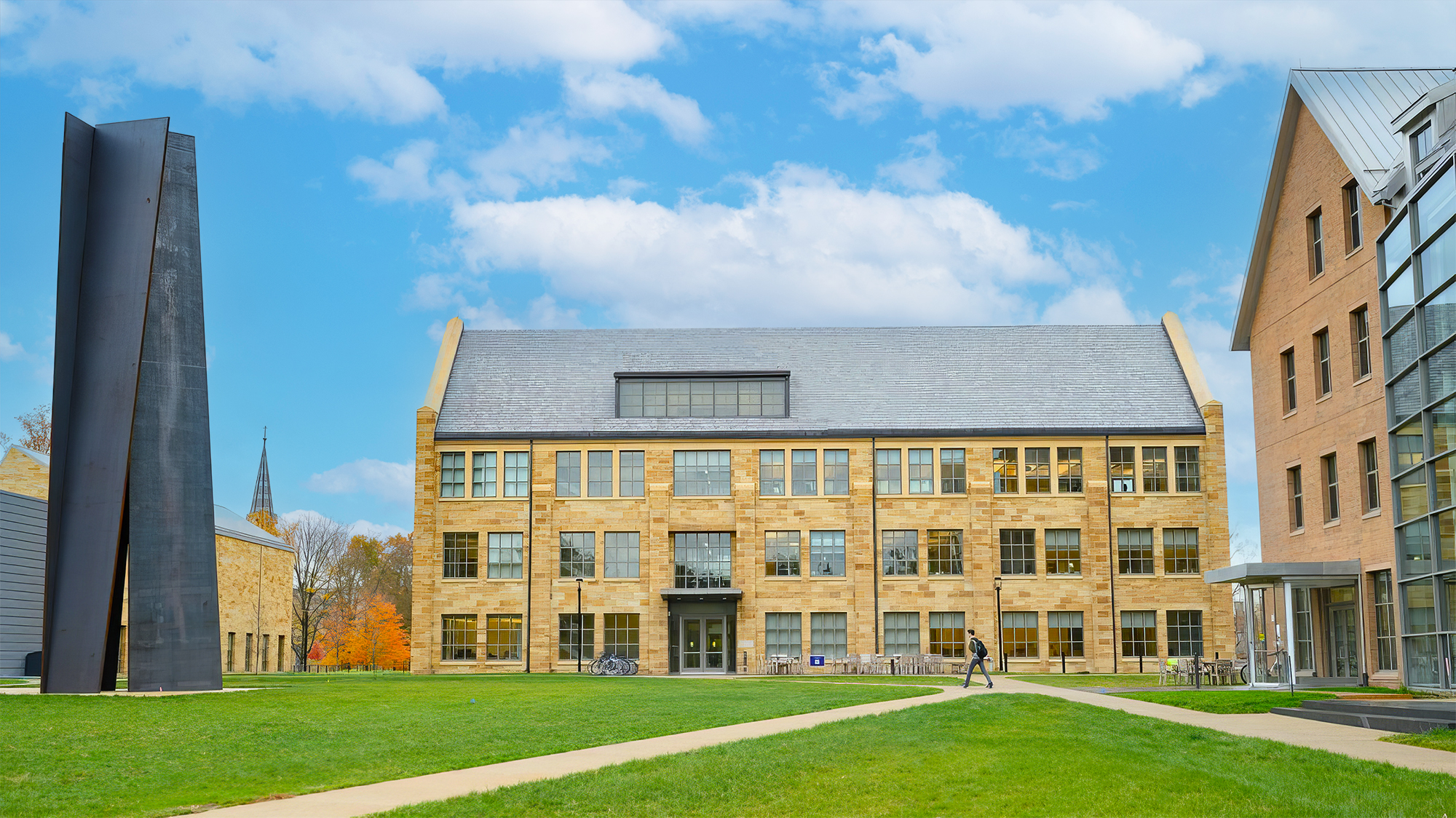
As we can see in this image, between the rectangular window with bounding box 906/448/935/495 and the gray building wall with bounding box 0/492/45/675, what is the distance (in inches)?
1255

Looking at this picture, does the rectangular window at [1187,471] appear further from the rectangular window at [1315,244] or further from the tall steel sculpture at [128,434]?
the tall steel sculpture at [128,434]

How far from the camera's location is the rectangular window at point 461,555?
2005 inches

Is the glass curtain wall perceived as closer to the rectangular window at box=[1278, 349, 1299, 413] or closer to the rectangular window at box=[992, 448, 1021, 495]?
the rectangular window at box=[1278, 349, 1299, 413]

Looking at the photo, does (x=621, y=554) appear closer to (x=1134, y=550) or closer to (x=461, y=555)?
(x=461, y=555)

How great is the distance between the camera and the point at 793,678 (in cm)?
4119

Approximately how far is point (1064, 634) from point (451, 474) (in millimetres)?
25797

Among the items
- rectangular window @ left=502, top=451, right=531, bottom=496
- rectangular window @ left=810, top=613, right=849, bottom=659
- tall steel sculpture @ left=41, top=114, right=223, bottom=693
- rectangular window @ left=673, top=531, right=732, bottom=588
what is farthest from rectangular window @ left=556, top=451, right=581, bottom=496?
tall steel sculpture @ left=41, top=114, right=223, bottom=693

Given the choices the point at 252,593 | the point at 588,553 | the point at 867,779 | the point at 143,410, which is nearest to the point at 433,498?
the point at 588,553

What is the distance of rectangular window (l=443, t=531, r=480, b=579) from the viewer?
50938mm

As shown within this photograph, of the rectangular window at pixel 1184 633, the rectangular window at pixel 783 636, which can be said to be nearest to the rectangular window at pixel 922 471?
the rectangular window at pixel 783 636

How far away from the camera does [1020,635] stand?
164ft

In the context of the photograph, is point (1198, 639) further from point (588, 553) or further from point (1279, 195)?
point (588, 553)

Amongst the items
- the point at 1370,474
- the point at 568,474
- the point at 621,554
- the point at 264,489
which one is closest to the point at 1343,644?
the point at 1370,474

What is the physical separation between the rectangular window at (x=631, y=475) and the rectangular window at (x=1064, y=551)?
16747 millimetres
